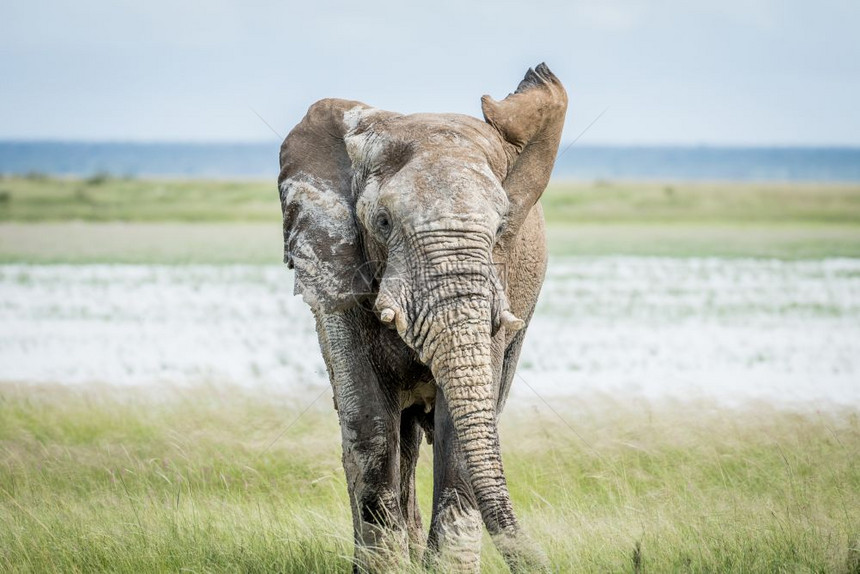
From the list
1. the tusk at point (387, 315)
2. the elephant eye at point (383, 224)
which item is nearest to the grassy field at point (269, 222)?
the elephant eye at point (383, 224)

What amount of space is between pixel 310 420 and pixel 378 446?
4953 millimetres

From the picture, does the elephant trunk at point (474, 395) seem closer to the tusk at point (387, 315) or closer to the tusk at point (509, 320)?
the tusk at point (509, 320)

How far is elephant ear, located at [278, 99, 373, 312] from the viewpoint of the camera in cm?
680

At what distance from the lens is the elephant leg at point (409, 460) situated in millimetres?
8070

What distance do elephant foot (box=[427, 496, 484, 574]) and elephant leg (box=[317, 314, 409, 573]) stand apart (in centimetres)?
31

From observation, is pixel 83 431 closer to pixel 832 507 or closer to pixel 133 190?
pixel 832 507

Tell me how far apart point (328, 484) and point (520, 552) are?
3881 mm

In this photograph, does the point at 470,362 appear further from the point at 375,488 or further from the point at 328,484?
the point at 328,484

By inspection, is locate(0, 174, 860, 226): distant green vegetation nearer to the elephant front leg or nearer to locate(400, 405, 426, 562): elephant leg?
locate(400, 405, 426, 562): elephant leg

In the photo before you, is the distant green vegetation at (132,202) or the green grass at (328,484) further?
the distant green vegetation at (132,202)

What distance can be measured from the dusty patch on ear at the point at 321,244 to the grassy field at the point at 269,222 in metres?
26.2

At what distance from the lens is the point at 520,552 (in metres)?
6.13

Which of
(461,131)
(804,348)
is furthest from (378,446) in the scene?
(804,348)

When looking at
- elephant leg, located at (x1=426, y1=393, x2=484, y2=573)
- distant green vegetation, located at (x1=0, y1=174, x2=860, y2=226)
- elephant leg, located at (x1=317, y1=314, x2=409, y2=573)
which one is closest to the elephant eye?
elephant leg, located at (x1=317, y1=314, x2=409, y2=573)
